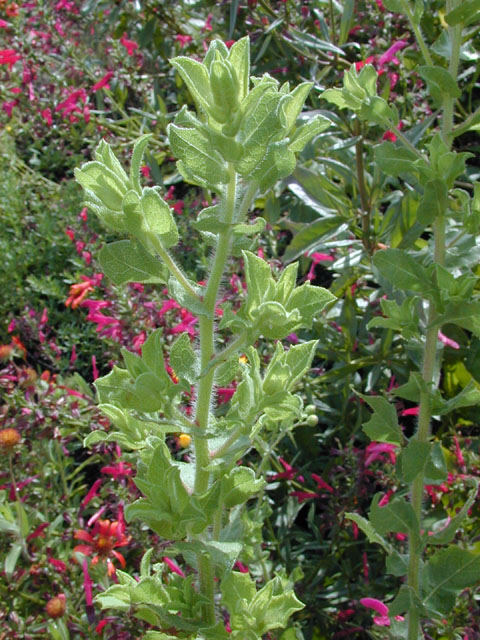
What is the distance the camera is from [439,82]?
1.17m

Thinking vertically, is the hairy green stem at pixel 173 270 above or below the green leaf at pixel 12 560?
above

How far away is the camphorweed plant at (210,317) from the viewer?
0.74 metres

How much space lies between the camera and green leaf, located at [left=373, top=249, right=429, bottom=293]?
119cm

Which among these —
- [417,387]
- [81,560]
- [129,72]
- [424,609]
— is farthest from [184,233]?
[424,609]

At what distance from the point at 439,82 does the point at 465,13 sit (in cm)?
11

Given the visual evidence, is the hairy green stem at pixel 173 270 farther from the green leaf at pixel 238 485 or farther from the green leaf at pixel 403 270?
the green leaf at pixel 403 270

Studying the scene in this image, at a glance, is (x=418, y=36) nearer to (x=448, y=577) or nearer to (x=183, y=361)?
(x=183, y=361)

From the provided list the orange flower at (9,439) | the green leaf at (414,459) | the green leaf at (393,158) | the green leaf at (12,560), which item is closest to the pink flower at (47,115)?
the orange flower at (9,439)

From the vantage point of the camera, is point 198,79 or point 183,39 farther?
point 183,39

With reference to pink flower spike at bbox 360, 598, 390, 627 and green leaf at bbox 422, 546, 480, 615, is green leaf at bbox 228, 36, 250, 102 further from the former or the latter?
pink flower spike at bbox 360, 598, 390, 627

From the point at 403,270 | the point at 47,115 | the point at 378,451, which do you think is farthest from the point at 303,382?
the point at 47,115

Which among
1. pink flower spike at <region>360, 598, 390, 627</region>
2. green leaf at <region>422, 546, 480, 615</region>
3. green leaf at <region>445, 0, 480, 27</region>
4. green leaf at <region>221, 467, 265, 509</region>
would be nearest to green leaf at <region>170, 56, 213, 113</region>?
green leaf at <region>221, 467, 265, 509</region>

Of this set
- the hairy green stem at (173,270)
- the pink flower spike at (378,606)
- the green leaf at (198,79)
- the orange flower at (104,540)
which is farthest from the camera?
the orange flower at (104,540)

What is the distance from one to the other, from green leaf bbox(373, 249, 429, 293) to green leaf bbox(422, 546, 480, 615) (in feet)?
1.58
